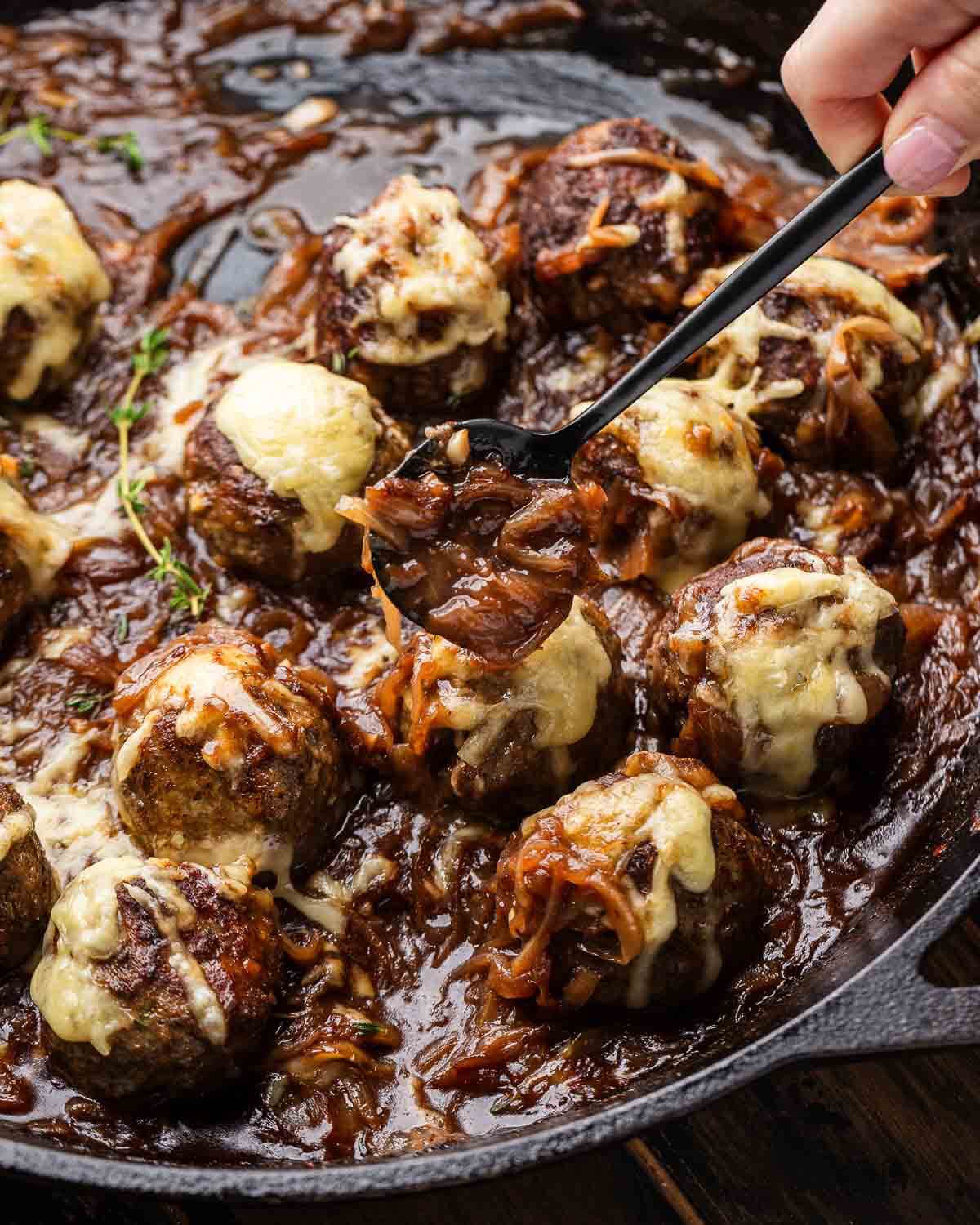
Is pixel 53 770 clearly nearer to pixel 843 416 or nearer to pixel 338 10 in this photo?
pixel 843 416

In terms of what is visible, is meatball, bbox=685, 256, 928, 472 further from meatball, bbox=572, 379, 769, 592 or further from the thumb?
the thumb

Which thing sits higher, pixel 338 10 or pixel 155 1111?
pixel 338 10

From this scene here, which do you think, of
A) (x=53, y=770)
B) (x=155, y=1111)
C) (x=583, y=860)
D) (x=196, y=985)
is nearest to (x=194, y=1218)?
(x=155, y=1111)

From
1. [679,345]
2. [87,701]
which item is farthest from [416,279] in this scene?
[87,701]

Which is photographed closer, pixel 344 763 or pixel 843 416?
pixel 344 763

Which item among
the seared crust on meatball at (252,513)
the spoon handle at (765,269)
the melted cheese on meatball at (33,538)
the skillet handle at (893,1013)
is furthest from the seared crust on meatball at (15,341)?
the skillet handle at (893,1013)

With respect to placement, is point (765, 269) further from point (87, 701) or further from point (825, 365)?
point (87, 701)
